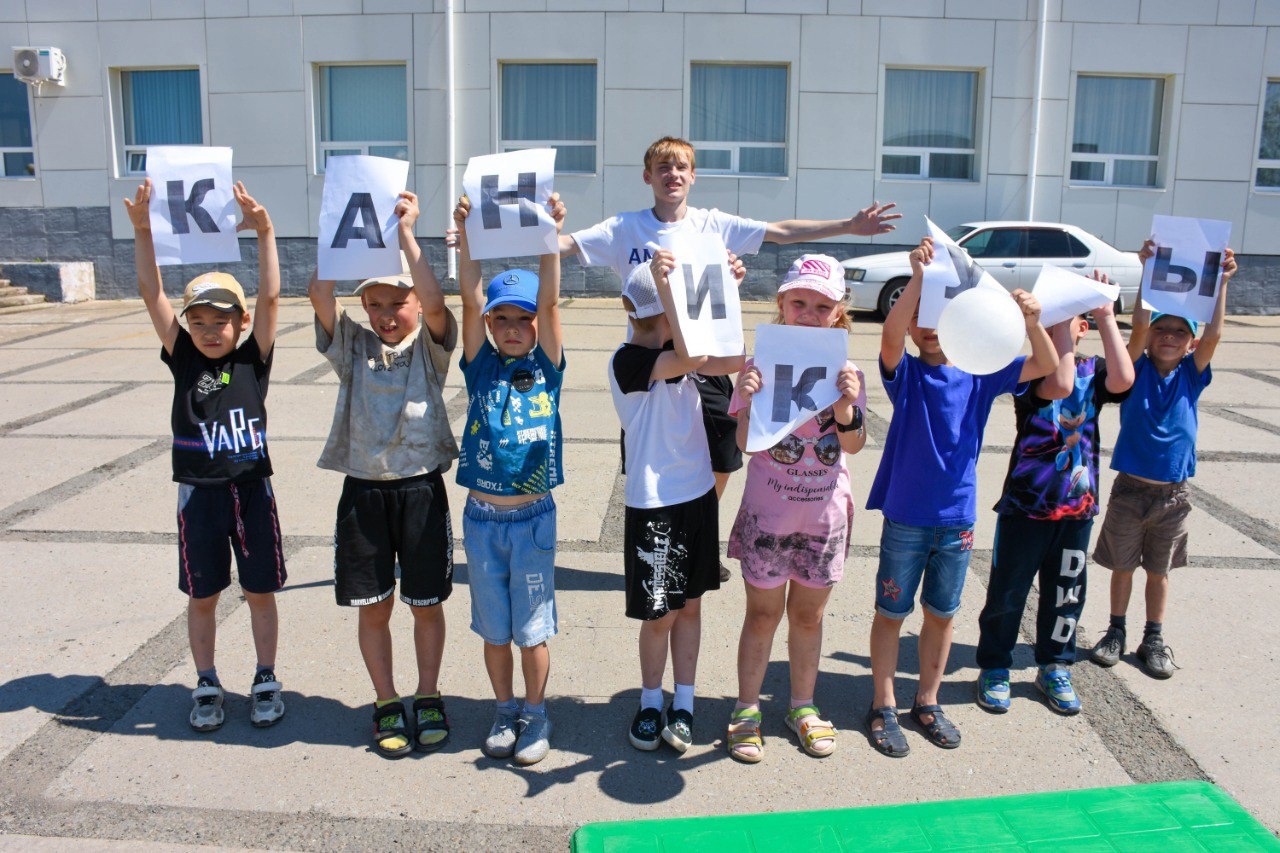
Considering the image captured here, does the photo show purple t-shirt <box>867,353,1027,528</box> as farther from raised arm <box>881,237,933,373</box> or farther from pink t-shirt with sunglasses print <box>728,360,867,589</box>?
pink t-shirt with sunglasses print <box>728,360,867,589</box>

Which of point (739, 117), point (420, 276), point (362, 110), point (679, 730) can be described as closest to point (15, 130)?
point (362, 110)

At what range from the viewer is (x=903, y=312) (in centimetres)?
329

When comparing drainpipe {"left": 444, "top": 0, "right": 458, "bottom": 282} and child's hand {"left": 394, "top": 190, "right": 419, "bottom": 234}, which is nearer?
child's hand {"left": 394, "top": 190, "right": 419, "bottom": 234}

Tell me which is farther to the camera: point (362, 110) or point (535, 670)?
point (362, 110)

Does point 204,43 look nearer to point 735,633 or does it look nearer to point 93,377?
point 93,377

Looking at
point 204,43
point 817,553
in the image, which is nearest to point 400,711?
point 817,553

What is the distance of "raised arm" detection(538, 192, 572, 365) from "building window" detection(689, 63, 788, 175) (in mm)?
13026

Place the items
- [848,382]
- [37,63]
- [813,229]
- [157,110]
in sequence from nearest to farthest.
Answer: [848,382] < [813,229] < [37,63] < [157,110]

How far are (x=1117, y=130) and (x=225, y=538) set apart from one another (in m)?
16.5

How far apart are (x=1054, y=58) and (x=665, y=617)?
49.7 feet

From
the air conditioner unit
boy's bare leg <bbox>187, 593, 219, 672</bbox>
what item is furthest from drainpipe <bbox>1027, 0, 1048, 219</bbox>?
the air conditioner unit

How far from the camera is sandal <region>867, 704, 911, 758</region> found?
3326 millimetres

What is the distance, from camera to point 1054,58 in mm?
15391

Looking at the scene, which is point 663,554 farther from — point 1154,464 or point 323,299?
A: point 1154,464
